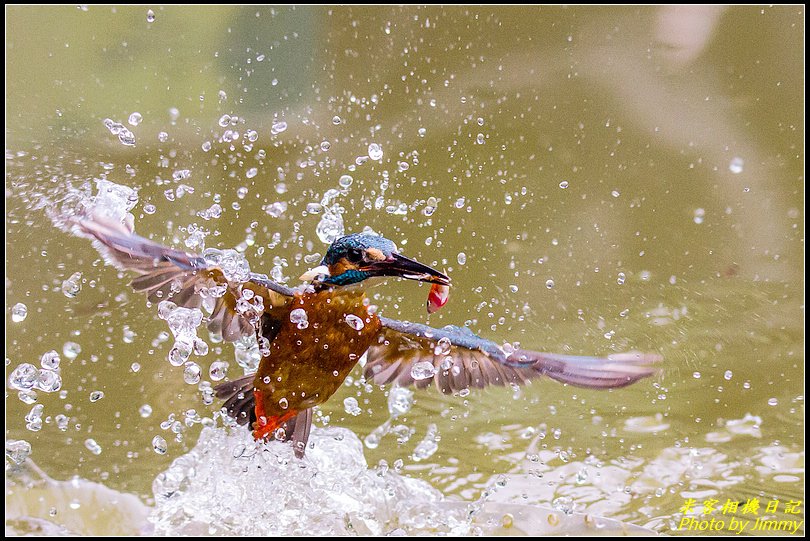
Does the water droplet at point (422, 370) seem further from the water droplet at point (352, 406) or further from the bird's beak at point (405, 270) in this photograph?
the water droplet at point (352, 406)

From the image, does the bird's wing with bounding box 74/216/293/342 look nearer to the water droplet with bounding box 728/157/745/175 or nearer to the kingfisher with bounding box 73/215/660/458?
the kingfisher with bounding box 73/215/660/458

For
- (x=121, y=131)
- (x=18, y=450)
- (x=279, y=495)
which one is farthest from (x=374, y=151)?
(x=18, y=450)

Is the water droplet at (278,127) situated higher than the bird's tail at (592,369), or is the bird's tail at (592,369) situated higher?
the water droplet at (278,127)

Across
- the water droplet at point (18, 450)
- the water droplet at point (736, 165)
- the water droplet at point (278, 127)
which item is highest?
the water droplet at point (278, 127)

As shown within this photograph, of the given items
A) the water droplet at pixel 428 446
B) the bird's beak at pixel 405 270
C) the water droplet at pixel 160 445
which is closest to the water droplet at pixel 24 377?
the water droplet at pixel 160 445

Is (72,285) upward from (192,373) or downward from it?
upward

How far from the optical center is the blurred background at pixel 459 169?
264 cm

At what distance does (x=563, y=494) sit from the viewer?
212 centimetres

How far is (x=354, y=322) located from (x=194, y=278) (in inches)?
13.3

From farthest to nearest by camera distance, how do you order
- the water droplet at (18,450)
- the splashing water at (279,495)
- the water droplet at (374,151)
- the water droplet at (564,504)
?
the water droplet at (374,151) → the water droplet at (18,450) → the water droplet at (564,504) → the splashing water at (279,495)

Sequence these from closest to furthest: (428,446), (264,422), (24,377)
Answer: (264,422) < (428,446) < (24,377)

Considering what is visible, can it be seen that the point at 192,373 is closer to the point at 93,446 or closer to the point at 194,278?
the point at 93,446

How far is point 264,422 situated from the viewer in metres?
1.92

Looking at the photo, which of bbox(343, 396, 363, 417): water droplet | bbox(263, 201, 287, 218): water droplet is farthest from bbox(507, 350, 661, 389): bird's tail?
bbox(263, 201, 287, 218): water droplet
